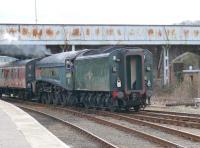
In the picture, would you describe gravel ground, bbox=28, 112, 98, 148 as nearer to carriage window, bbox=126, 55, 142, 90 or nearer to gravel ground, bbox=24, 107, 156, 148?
gravel ground, bbox=24, 107, 156, 148

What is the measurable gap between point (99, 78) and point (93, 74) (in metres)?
0.84

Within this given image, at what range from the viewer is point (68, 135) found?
16.5 m

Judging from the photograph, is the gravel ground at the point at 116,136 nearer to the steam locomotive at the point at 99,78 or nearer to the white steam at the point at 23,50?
the steam locomotive at the point at 99,78

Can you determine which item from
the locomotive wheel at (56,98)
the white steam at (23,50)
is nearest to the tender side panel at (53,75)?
the locomotive wheel at (56,98)

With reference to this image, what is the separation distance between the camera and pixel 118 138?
15172 millimetres

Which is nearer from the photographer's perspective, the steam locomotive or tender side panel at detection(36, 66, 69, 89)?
the steam locomotive

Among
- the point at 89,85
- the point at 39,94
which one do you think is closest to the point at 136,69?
the point at 89,85

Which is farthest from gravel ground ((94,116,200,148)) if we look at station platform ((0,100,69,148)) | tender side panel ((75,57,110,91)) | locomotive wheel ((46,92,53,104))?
locomotive wheel ((46,92,53,104))

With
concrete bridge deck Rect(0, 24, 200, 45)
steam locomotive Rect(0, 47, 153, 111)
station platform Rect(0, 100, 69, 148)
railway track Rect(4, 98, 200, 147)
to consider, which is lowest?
railway track Rect(4, 98, 200, 147)

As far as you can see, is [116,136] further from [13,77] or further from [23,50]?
[23,50]

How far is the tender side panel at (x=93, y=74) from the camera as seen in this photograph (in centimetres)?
2447

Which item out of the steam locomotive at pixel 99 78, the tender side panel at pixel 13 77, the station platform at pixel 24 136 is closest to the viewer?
the station platform at pixel 24 136

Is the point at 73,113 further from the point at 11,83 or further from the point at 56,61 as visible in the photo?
the point at 11,83

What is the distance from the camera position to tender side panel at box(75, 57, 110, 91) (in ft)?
80.3
